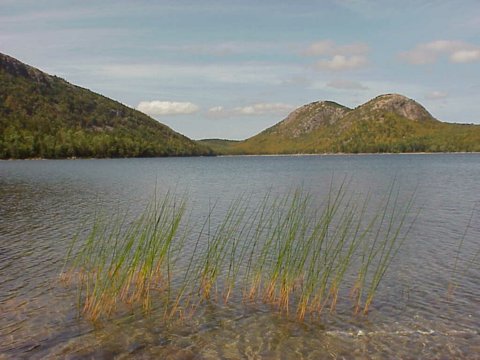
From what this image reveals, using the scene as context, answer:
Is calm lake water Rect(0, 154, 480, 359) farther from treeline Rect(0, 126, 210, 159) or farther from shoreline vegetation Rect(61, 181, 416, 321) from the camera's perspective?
treeline Rect(0, 126, 210, 159)

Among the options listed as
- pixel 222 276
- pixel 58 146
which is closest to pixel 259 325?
pixel 222 276

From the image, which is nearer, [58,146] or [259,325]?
[259,325]

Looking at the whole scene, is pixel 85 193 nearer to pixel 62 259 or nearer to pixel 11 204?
pixel 11 204

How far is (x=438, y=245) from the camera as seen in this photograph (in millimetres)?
18719

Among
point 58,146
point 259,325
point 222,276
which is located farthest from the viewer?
point 58,146

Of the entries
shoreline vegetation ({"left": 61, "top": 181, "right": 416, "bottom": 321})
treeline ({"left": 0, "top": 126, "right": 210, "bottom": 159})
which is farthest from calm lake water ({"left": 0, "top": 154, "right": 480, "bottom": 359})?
treeline ({"left": 0, "top": 126, "right": 210, "bottom": 159})

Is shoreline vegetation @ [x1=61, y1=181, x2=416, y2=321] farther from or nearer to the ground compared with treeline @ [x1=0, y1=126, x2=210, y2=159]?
nearer to the ground

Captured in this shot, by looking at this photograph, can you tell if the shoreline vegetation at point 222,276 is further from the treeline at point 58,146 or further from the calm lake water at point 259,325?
the treeline at point 58,146

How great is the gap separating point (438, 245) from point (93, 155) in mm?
158861

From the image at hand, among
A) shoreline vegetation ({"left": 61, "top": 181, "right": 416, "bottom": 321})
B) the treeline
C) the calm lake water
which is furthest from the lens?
the treeline

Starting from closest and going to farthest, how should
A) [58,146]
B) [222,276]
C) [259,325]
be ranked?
[259,325] → [222,276] → [58,146]

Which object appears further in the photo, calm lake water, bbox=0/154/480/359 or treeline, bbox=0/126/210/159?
treeline, bbox=0/126/210/159

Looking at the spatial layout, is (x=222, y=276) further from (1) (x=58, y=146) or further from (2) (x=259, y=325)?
(1) (x=58, y=146)

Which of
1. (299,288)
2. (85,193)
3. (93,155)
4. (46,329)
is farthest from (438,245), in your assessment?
(93,155)
